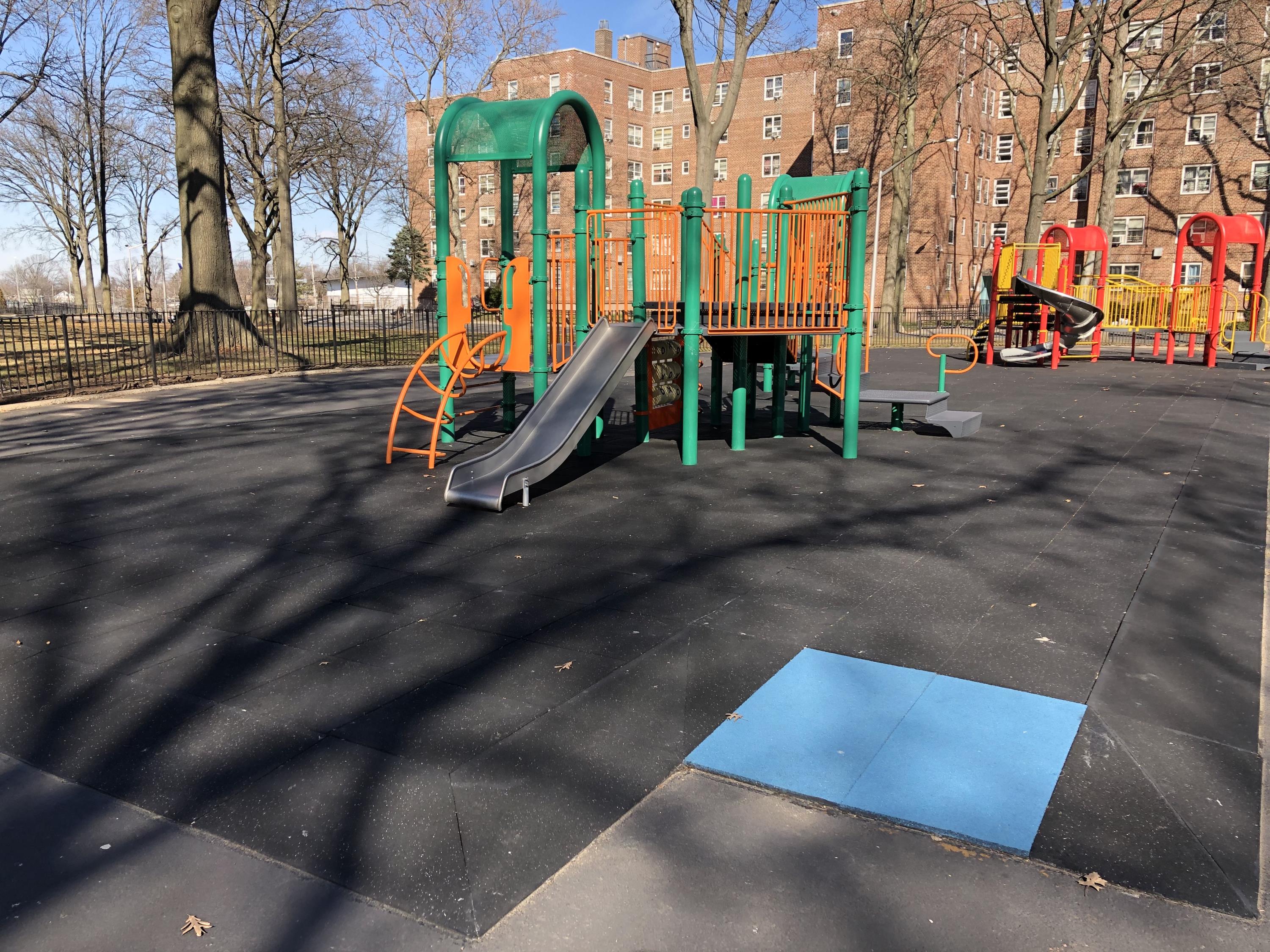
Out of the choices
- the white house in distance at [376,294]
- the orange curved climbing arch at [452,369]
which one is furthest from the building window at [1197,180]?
the white house in distance at [376,294]

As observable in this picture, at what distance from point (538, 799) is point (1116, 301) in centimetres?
2236

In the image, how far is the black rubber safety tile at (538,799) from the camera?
2846 mm

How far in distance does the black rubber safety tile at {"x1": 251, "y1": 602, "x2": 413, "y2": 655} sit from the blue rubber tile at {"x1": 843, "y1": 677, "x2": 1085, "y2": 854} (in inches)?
106

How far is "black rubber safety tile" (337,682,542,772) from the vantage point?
3615mm

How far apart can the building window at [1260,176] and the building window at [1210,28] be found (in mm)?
6760

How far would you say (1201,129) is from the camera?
48.2 meters

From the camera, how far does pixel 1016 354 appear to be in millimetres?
21359

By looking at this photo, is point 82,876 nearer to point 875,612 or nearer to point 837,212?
point 875,612

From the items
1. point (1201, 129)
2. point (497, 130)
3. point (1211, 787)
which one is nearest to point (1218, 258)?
point (497, 130)

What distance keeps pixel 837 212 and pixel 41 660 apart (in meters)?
8.34

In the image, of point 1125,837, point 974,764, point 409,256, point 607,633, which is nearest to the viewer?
point 1125,837

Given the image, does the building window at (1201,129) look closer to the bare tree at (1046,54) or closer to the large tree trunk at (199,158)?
the bare tree at (1046,54)

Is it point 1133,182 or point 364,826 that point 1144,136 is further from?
point 364,826

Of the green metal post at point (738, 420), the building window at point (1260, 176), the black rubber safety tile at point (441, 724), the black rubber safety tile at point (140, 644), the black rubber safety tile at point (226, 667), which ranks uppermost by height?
the building window at point (1260, 176)
